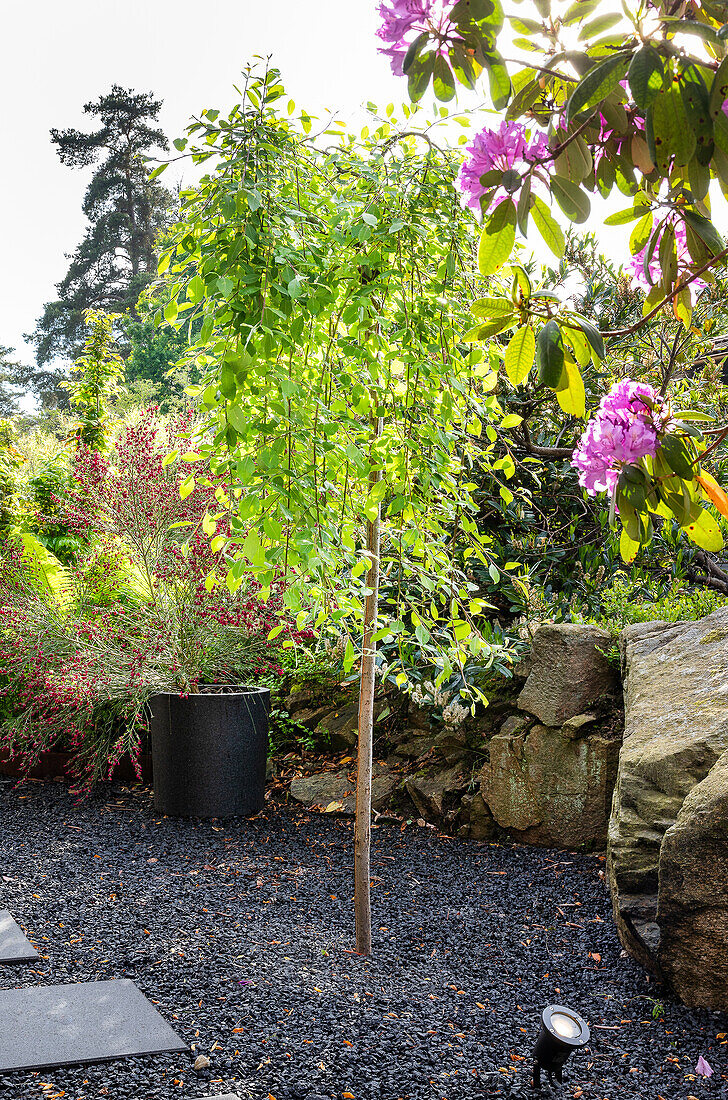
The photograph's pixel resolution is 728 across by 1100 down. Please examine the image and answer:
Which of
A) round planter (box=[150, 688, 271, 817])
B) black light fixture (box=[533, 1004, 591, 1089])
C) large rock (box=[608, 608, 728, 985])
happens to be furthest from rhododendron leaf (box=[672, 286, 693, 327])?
round planter (box=[150, 688, 271, 817])

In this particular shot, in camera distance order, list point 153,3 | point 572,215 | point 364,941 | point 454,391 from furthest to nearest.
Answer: point 153,3
point 364,941
point 454,391
point 572,215

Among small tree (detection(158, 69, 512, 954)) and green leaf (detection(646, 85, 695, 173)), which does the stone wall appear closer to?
small tree (detection(158, 69, 512, 954))

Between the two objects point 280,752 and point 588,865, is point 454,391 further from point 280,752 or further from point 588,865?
point 280,752

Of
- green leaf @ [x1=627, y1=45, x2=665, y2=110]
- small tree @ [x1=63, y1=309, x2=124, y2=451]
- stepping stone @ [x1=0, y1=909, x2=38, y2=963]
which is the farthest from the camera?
small tree @ [x1=63, y1=309, x2=124, y2=451]

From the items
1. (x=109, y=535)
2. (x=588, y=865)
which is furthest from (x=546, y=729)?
(x=109, y=535)

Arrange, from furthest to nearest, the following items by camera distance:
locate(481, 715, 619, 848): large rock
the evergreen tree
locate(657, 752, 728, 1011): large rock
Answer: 1. the evergreen tree
2. locate(481, 715, 619, 848): large rock
3. locate(657, 752, 728, 1011): large rock

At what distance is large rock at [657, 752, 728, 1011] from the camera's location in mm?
1897

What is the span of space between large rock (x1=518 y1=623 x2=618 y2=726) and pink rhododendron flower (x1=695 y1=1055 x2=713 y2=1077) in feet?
5.15

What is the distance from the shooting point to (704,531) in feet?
2.90

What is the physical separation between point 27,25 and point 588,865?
1620cm

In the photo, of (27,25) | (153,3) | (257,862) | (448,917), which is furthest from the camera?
(27,25)

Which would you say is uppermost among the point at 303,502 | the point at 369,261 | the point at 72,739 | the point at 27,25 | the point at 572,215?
the point at 27,25

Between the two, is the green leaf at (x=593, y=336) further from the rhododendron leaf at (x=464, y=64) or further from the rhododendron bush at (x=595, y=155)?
the rhododendron leaf at (x=464, y=64)

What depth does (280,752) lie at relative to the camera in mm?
4383
